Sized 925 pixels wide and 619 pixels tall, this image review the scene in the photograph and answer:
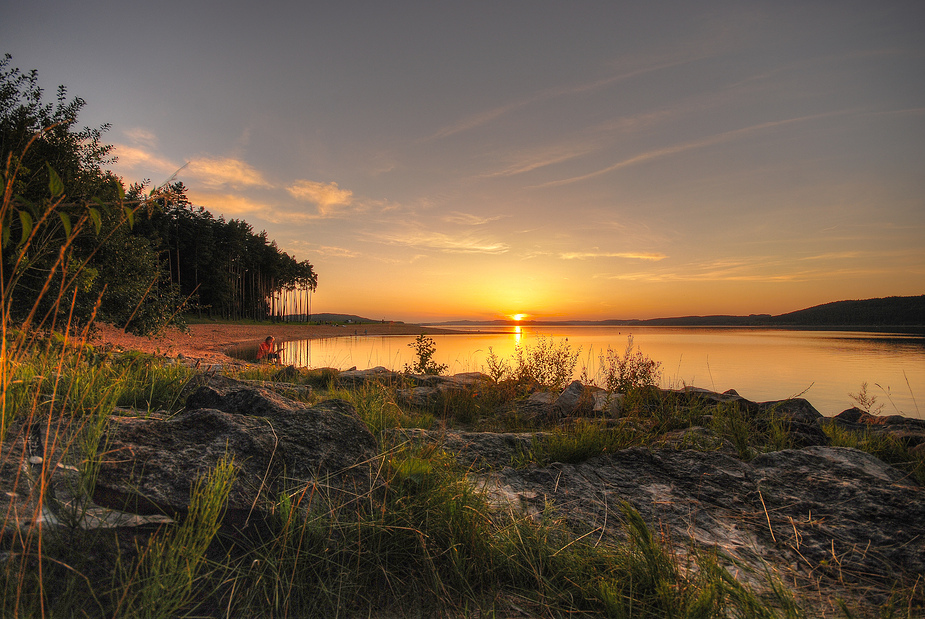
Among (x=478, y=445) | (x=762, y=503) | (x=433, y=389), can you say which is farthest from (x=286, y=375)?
(x=762, y=503)

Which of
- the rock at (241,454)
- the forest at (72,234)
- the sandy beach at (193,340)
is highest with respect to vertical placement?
the forest at (72,234)

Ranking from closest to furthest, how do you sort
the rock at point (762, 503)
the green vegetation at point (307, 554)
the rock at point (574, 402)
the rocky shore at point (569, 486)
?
the green vegetation at point (307, 554)
the rocky shore at point (569, 486)
the rock at point (762, 503)
the rock at point (574, 402)

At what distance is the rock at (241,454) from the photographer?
192 centimetres

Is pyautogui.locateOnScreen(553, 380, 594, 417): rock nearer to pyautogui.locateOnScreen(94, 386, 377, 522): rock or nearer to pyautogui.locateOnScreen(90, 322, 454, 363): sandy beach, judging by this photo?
pyautogui.locateOnScreen(94, 386, 377, 522): rock

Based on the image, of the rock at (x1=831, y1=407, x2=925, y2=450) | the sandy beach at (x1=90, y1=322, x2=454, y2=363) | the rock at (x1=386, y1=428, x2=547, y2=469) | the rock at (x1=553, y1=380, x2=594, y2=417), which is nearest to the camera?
the rock at (x1=386, y1=428, x2=547, y2=469)

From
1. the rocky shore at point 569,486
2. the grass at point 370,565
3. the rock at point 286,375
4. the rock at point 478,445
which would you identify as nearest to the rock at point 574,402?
the rock at point 478,445

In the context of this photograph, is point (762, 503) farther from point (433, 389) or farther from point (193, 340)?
point (193, 340)

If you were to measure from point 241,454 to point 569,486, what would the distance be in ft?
6.96

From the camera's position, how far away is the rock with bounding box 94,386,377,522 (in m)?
1.92

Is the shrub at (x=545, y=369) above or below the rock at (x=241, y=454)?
below

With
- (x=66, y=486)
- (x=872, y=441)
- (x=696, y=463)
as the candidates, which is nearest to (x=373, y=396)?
(x=66, y=486)

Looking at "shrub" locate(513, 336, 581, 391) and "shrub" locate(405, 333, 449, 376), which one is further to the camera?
"shrub" locate(405, 333, 449, 376)

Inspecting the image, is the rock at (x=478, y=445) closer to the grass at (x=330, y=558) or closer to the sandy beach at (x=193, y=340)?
the grass at (x=330, y=558)

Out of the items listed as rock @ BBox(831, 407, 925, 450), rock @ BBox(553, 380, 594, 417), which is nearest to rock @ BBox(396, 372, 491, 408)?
rock @ BBox(553, 380, 594, 417)
